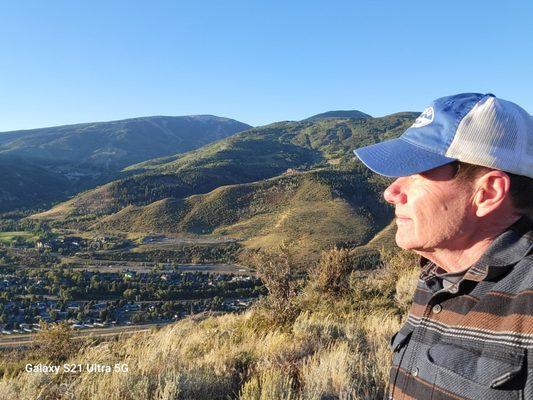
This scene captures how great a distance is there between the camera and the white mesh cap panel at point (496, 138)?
60.0 inches

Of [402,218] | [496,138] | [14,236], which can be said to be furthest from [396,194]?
[14,236]

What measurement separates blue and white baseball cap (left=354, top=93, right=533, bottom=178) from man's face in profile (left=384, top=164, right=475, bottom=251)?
71 mm

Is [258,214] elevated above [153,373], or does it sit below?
below

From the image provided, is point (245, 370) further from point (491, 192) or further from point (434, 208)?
point (491, 192)

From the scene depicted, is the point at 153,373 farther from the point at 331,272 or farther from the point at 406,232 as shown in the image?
the point at 331,272

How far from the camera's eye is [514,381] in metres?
1.25

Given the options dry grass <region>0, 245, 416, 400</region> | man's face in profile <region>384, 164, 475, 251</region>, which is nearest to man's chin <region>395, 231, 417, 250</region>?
man's face in profile <region>384, 164, 475, 251</region>

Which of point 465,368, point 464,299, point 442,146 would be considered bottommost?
point 465,368

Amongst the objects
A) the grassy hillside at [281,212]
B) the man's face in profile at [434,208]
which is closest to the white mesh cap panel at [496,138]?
the man's face in profile at [434,208]

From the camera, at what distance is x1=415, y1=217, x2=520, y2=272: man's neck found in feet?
5.30

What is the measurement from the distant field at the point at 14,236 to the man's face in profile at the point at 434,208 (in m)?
73.0

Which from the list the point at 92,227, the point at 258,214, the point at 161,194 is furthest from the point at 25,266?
the point at 161,194

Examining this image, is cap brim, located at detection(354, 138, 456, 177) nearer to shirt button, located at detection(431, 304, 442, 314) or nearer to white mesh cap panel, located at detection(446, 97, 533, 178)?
white mesh cap panel, located at detection(446, 97, 533, 178)

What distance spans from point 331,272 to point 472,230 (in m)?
9.35
